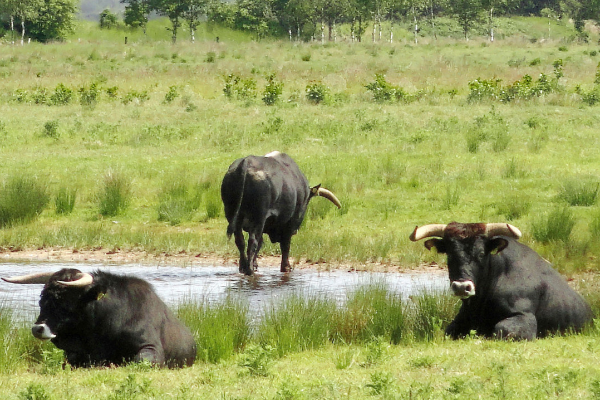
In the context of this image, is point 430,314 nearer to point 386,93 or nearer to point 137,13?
point 386,93

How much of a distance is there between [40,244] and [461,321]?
8.36 meters

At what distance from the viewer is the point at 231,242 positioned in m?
15.0

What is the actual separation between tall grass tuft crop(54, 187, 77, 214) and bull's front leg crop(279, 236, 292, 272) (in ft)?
16.7

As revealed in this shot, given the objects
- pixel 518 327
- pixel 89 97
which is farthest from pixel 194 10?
pixel 518 327

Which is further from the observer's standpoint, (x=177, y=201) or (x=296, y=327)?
(x=177, y=201)

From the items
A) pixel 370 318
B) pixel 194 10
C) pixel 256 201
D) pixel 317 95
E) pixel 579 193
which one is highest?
pixel 194 10

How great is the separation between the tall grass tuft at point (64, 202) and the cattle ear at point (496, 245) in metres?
10.3

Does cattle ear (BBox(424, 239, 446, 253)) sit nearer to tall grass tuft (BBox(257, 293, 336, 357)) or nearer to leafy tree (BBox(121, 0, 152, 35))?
tall grass tuft (BBox(257, 293, 336, 357))

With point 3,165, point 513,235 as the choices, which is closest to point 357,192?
point 3,165

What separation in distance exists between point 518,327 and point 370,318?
4.90ft

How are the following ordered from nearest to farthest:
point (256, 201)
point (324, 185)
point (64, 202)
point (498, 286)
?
point (498, 286) < point (256, 201) < point (64, 202) < point (324, 185)

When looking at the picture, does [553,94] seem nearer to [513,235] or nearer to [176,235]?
[176,235]

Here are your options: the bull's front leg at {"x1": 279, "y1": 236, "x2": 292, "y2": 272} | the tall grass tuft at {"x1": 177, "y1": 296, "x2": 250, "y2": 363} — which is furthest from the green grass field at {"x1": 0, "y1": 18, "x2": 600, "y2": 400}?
the bull's front leg at {"x1": 279, "y1": 236, "x2": 292, "y2": 272}

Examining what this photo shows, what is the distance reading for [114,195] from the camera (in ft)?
56.8
